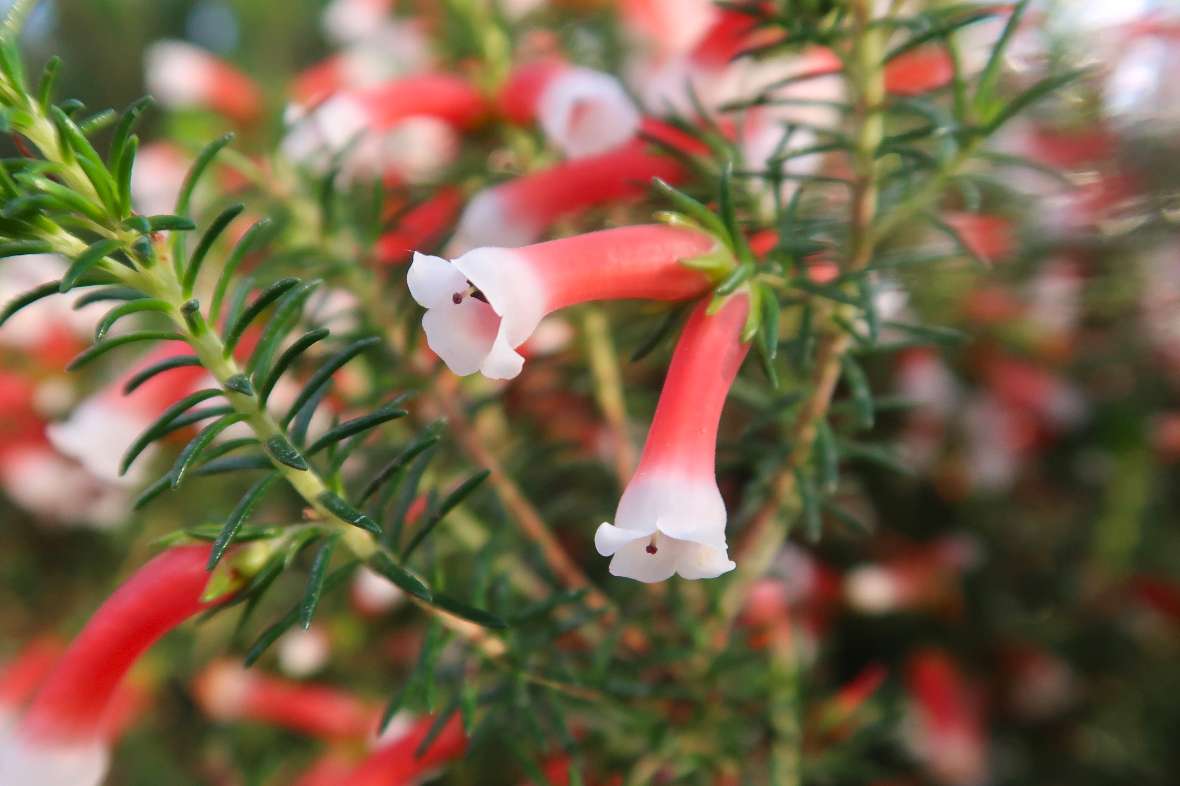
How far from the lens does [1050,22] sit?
26.4 inches

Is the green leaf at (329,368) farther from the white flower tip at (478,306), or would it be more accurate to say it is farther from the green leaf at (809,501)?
the green leaf at (809,501)

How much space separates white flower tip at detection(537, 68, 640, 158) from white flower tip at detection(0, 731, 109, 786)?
36 cm

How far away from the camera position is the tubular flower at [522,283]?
305 mm

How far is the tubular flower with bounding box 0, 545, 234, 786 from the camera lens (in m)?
0.35

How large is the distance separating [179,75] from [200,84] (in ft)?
0.13

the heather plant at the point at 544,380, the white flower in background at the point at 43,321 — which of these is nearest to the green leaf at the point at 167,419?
the heather plant at the point at 544,380

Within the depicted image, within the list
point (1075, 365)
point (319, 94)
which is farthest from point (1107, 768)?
point (319, 94)

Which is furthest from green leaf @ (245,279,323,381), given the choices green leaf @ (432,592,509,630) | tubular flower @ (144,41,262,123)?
tubular flower @ (144,41,262,123)

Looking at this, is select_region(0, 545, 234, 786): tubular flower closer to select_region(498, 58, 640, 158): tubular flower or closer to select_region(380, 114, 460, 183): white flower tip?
select_region(498, 58, 640, 158): tubular flower

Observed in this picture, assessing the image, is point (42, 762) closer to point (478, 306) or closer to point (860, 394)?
point (478, 306)

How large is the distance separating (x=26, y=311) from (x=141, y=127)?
649 mm

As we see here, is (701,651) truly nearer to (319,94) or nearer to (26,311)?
(319,94)

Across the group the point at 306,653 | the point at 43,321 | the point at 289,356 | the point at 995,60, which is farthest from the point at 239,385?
the point at 43,321

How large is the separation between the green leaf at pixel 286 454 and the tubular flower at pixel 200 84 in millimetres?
861
